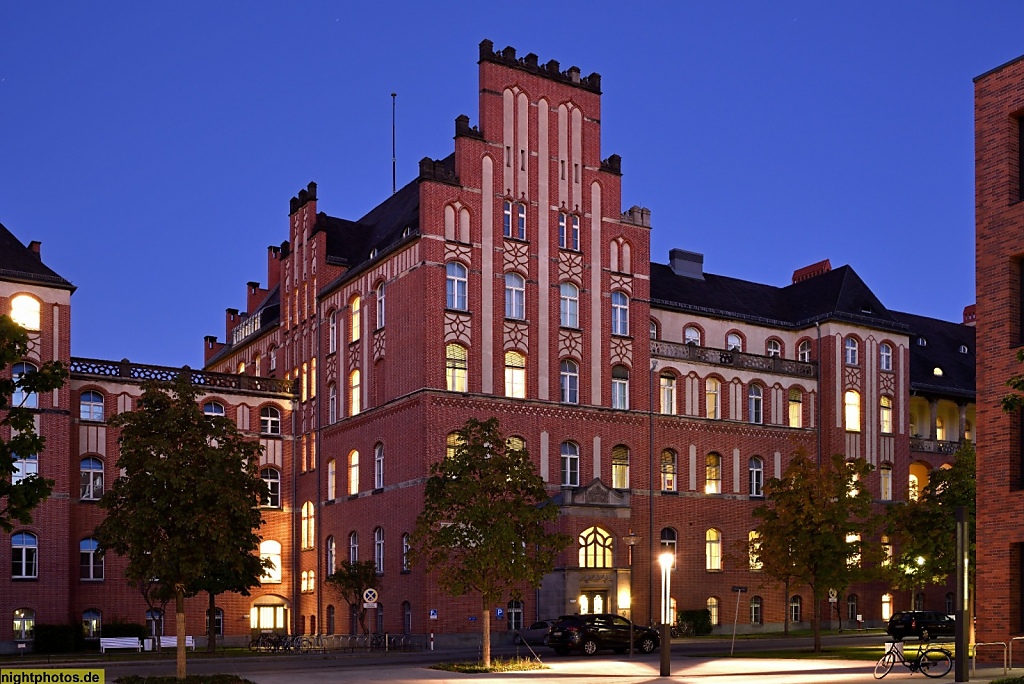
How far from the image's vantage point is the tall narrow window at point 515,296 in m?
63.6

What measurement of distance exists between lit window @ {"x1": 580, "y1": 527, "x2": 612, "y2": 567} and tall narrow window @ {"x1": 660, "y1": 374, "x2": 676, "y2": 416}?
900 cm

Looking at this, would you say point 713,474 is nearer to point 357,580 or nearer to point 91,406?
point 357,580

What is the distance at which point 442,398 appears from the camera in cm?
6056

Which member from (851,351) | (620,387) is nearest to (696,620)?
(620,387)

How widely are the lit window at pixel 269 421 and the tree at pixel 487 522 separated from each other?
29137mm

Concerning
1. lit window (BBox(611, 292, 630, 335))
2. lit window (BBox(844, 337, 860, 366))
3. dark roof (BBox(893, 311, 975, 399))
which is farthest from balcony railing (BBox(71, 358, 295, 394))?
dark roof (BBox(893, 311, 975, 399))

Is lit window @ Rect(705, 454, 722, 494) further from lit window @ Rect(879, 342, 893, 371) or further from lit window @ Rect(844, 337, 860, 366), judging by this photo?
lit window @ Rect(879, 342, 893, 371)

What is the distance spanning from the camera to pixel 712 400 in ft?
236

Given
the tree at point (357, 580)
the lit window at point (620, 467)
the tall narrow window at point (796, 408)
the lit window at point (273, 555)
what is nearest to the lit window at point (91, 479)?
the lit window at point (273, 555)

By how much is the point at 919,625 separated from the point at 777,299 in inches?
1013

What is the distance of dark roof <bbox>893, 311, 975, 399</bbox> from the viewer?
8206cm

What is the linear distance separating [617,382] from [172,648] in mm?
24594

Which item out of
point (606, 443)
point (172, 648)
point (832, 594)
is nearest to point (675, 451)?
point (606, 443)

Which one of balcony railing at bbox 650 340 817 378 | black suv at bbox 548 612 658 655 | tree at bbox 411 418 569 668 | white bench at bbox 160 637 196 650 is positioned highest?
balcony railing at bbox 650 340 817 378
